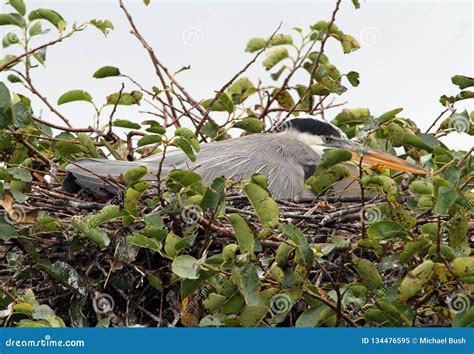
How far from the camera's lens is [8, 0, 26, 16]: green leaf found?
4.85m

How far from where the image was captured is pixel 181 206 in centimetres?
394

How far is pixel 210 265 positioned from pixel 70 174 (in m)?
1.41

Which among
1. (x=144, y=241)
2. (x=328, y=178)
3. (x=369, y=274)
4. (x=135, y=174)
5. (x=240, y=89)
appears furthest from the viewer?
(x=240, y=89)

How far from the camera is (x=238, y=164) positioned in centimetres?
536

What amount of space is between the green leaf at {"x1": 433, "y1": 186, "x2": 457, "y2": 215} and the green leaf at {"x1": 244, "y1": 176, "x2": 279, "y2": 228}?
0.54 meters

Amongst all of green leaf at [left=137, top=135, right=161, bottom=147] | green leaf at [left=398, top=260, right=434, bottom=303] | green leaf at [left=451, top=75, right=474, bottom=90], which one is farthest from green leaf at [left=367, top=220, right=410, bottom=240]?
green leaf at [left=451, top=75, right=474, bottom=90]

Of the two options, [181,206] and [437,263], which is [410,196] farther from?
[181,206]

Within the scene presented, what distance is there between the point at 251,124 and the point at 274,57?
432mm

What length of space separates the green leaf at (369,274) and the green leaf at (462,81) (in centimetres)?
120

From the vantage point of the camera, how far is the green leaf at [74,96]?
4836 millimetres

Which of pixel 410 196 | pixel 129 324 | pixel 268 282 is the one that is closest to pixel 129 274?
pixel 129 324

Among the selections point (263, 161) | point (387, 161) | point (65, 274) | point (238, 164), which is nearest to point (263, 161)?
point (263, 161)

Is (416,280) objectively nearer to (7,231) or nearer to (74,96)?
(7,231)

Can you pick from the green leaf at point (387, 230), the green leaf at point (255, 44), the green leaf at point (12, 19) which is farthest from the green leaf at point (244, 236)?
the green leaf at point (255, 44)
